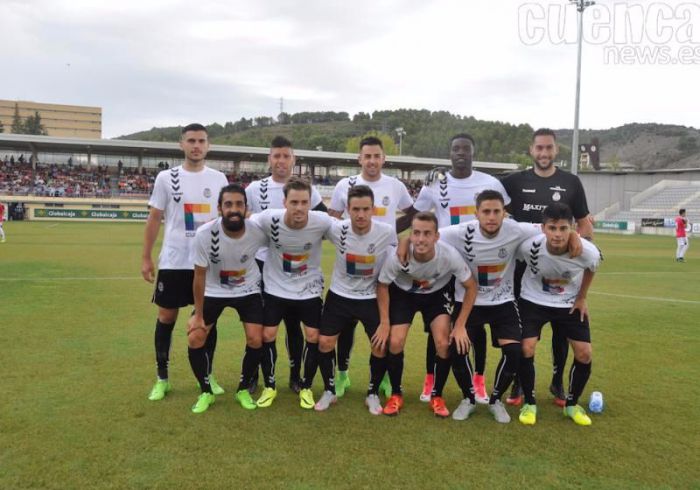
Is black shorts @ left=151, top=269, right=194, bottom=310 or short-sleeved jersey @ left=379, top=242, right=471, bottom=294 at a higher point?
short-sleeved jersey @ left=379, top=242, right=471, bottom=294

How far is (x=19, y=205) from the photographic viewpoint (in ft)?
145

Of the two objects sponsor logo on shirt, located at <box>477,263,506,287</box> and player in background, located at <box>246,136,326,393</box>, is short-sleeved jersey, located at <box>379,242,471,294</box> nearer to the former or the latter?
sponsor logo on shirt, located at <box>477,263,506,287</box>

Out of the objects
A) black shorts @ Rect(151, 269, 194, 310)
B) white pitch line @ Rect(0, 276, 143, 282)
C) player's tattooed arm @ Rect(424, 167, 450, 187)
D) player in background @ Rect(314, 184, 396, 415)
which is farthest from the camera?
white pitch line @ Rect(0, 276, 143, 282)

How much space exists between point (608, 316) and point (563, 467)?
18.6 ft

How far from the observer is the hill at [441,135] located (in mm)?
104062

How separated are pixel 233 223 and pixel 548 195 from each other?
2.85m

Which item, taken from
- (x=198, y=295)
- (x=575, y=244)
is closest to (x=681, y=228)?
(x=575, y=244)

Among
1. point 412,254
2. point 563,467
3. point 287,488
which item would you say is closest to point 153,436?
point 287,488

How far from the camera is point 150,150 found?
2030 inches

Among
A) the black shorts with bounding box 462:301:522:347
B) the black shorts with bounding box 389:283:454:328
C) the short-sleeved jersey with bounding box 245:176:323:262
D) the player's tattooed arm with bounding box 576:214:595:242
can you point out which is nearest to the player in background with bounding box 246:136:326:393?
the short-sleeved jersey with bounding box 245:176:323:262

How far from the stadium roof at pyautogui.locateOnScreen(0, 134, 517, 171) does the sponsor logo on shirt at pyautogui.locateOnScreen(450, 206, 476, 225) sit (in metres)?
43.0

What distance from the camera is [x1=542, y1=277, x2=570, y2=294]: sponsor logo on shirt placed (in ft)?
15.4

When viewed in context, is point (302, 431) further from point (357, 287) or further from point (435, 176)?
point (435, 176)

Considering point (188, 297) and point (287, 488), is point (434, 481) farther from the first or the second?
point (188, 297)
